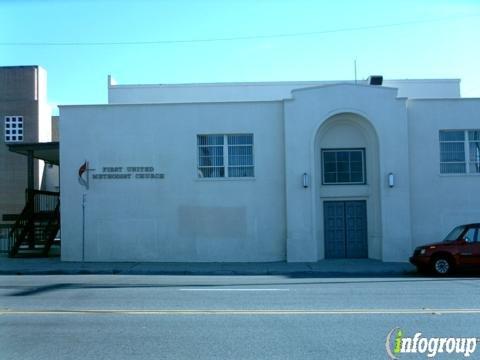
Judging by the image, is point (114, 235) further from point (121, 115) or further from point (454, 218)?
point (454, 218)

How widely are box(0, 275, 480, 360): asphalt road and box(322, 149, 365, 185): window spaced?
25.4 ft

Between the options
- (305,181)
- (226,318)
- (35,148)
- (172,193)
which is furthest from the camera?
(35,148)

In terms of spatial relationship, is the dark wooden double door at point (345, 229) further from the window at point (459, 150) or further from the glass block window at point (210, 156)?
the glass block window at point (210, 156)

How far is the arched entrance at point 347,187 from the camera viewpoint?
860 inches

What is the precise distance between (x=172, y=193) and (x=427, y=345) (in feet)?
49.7

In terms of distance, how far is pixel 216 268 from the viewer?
19.7m

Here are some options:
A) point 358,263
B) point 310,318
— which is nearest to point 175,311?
point 310,318

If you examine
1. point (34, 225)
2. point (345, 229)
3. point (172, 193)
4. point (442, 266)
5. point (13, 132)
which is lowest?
point (442, 266)

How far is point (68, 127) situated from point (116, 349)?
1604 centimetres

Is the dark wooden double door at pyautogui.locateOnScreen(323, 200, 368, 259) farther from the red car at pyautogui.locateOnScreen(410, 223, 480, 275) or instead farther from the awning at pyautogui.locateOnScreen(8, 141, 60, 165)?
the awning at pyautogui.locateOnScreen(8, 141, 60, 165)

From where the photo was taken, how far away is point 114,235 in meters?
21.8

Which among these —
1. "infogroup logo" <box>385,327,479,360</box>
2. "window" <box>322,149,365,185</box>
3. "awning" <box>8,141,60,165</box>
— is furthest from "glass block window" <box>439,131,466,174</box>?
"awning" <box>8,141,60,165</box>

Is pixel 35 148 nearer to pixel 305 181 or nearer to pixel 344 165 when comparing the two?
pixel 305 181

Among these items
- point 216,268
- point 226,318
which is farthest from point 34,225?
point 226,318
